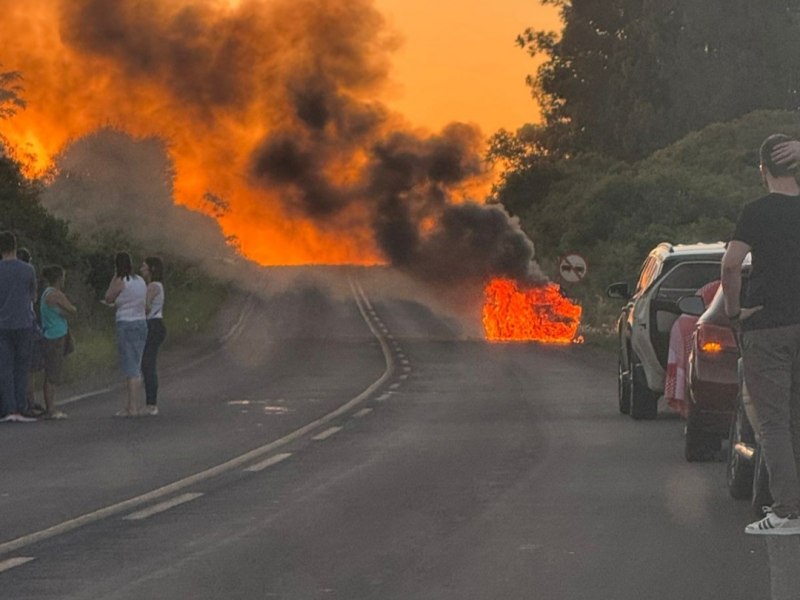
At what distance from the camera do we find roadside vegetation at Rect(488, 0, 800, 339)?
76062mm

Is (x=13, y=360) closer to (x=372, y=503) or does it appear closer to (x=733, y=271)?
(x=372, y=503)

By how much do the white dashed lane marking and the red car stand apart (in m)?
4.62

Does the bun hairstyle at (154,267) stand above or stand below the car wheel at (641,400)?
above

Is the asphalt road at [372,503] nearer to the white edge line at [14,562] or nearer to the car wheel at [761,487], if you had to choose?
the white edge line at [14,562]

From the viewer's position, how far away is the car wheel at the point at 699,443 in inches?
648

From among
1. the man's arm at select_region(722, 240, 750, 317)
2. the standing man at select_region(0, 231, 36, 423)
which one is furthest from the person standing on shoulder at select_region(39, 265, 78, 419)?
the man's arm at select_region(722, 240, 750, 317)

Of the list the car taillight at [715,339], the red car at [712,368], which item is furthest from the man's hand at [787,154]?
the car taillight at [715,339]

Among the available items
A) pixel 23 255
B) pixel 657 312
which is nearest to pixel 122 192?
pixel 23 255

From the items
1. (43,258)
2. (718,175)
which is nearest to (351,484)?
(43,258)

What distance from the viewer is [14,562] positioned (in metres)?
10.8

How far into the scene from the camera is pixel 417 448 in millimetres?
18453

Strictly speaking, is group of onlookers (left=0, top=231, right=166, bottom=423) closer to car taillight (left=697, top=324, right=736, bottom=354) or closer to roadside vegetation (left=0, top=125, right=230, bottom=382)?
roadside vegetation (left=0, top=125, right=230, bottom=382)

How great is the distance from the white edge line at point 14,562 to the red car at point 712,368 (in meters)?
5.83

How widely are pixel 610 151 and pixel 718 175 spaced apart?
2687cm
